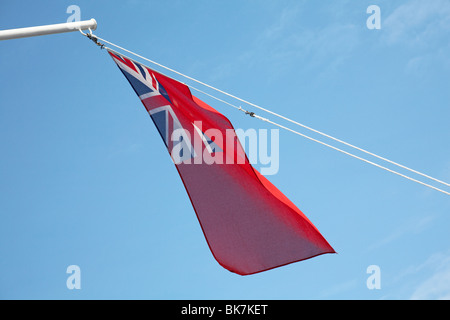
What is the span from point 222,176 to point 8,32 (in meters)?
4.84

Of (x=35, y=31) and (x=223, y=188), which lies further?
(x=223, y=188)

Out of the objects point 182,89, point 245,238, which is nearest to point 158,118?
point 182,89

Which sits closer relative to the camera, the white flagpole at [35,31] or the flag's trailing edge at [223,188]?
the white flagpole at [35,31]

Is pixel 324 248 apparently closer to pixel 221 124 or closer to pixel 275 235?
pixel 275 235

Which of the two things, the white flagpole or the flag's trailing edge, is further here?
the flag's trailing edge

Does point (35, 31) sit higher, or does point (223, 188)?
point (35, 31)

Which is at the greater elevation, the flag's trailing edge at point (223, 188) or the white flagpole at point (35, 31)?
the white flagpole at point (35, 31)

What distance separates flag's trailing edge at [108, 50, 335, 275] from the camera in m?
11.2

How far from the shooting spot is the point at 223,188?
11.7 meters

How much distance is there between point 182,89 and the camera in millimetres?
12414

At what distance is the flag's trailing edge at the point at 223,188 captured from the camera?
11.2 m

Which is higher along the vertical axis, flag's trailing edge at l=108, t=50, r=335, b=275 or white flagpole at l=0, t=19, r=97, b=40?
white flagpole at l=0, t=19, r=97, b=40
